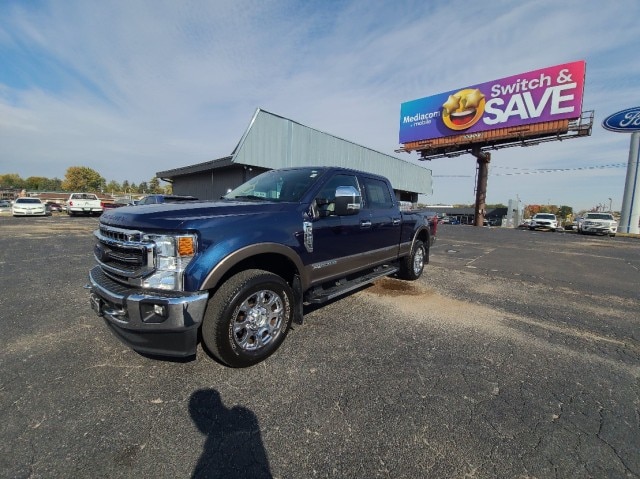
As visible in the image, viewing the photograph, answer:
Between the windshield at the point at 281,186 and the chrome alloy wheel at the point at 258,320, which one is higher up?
the windshield at the point at 281,186

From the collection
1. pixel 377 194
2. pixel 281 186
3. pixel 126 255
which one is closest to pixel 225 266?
pixel 126 255

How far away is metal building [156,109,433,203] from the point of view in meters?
19.4

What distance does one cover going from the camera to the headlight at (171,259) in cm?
248

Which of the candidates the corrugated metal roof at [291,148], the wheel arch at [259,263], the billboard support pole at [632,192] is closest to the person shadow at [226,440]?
the wheel arch at [259,263]

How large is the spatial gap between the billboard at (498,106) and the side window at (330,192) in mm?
32202

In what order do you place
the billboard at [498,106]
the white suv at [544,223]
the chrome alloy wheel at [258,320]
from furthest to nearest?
the white suv at [544,223], the billboard at [498,106], the chrome alloy wheel at [258,320]

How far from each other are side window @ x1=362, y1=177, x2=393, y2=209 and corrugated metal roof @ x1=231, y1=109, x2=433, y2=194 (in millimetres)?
15075

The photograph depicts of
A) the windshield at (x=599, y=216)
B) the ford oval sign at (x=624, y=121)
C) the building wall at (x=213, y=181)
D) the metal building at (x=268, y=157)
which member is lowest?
the windshield at (x=599, y=216)

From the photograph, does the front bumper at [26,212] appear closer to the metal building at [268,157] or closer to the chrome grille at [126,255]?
the metal building at [268,157]

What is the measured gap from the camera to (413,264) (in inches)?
239

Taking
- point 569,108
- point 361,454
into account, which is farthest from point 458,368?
point 569,108

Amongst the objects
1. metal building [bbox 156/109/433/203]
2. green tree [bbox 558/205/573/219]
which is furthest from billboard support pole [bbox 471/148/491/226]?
green tree [bbox 558/205/573/219]

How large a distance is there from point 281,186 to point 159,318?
216cm

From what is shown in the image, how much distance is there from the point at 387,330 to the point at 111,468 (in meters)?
2.84
